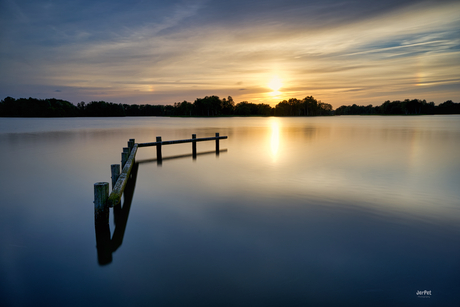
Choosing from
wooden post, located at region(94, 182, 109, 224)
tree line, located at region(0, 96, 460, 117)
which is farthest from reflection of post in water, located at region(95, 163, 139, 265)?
tree line, located at region(0, 96, 460, 117)

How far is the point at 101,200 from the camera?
21.2ft

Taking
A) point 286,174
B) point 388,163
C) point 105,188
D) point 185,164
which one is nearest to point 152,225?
point 105,188

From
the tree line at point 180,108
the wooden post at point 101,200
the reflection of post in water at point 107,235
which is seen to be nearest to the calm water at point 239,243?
the reflection of post in water at point 107,235

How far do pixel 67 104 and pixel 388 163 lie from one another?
173 meters

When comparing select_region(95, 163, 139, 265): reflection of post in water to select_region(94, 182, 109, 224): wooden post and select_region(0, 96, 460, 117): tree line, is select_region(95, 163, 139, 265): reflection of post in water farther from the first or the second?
select_region(0, 96, 460, 117): tree line

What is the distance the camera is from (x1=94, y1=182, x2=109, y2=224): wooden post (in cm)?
634

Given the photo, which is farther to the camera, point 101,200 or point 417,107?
point 417,107

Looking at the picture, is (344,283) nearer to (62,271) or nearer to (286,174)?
(62,271)

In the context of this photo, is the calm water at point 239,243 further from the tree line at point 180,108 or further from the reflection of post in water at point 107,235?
the tree line at point 180,108

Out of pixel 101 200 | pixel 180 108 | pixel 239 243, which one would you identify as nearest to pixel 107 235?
pixel 101 200

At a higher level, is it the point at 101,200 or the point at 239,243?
the point at 101,200

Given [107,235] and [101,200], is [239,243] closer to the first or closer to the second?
[107,235]

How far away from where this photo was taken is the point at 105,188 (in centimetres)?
641

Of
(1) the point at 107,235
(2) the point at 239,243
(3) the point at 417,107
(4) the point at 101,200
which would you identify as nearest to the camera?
(2) the point at 239,243
